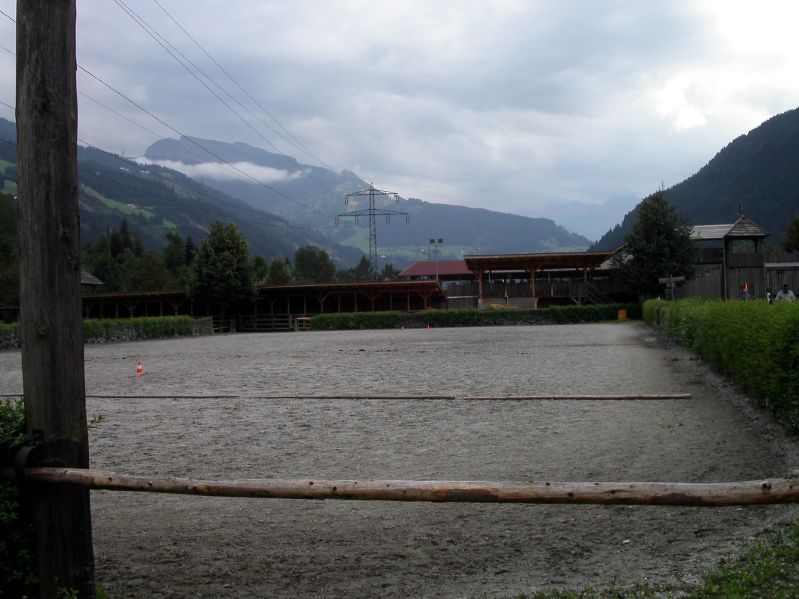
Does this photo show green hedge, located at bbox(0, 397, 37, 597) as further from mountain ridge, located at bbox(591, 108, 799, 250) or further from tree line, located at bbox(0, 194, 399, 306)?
mountain ridge, located at bbox(591, 108, 799, 250)

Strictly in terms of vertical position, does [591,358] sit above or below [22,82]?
below

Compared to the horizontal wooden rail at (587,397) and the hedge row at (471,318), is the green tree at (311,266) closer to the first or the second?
the hedge row at (471,318)

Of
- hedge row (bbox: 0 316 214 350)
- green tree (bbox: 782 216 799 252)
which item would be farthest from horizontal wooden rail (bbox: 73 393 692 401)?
green tree (bbox: 782 216 799 252)

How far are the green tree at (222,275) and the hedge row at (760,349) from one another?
4150 centimetres

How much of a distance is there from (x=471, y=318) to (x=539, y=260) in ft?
31.4

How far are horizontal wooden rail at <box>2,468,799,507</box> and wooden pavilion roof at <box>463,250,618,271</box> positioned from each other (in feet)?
152

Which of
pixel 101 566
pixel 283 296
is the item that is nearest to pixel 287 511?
pixel 101 566

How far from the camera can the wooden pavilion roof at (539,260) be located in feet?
166

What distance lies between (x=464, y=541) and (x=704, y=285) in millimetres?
24474

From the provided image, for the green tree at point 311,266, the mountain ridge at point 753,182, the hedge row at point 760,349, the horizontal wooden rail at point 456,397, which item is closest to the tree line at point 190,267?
the green tree at point 311,266

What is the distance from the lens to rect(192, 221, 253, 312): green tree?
5128 centimetres

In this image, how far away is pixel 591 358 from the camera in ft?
57.9

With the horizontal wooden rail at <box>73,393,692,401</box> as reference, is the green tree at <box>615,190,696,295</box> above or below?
above

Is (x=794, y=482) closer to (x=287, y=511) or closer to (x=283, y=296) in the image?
(x=287, y=511)
